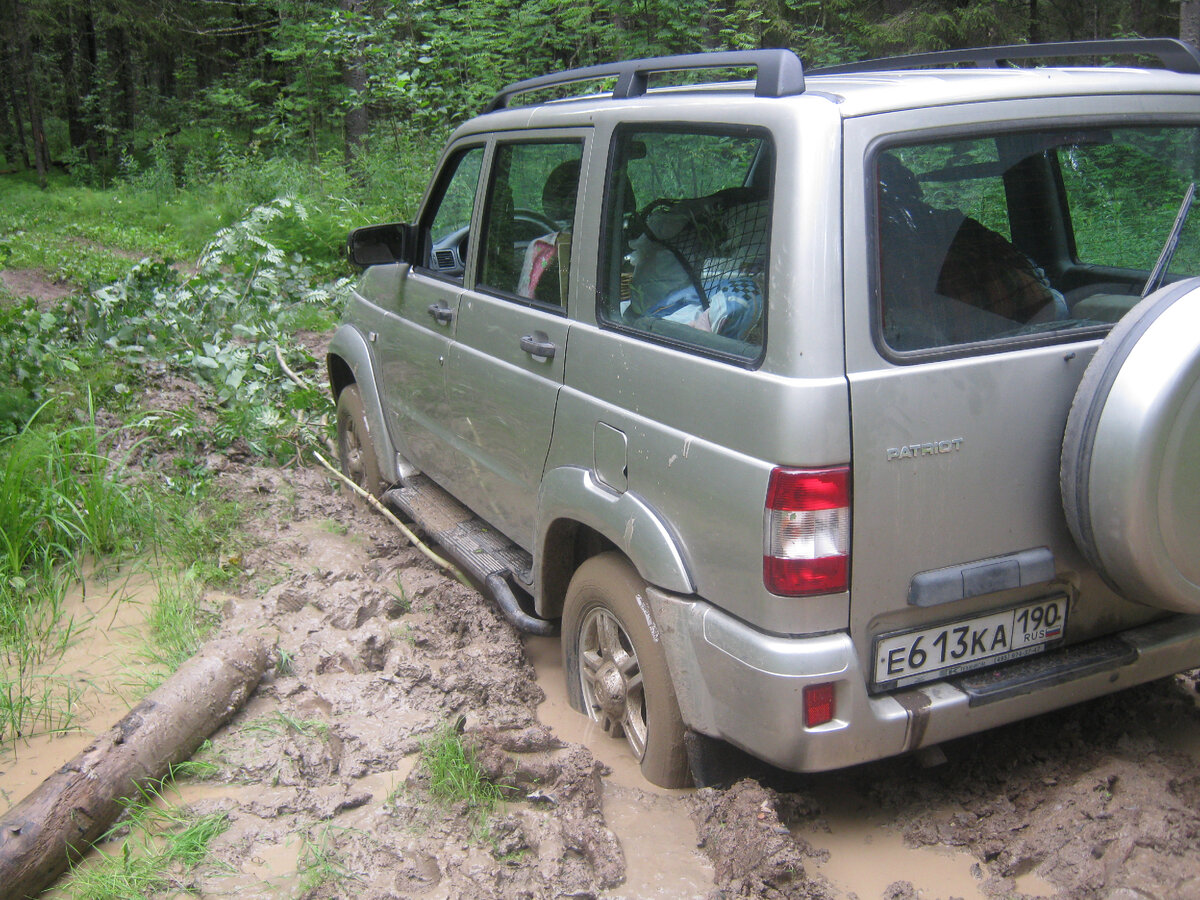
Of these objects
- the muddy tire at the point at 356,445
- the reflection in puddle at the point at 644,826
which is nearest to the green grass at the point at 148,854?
the reflection in puddle at the point at 644,826

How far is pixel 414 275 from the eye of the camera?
441 cm

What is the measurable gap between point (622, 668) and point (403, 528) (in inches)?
75.7

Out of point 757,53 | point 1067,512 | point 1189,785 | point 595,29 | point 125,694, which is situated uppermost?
point 595,29

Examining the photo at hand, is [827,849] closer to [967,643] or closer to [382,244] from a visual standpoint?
[967,643]

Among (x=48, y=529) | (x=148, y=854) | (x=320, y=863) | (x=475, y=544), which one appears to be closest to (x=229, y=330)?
(x=48, y=529)

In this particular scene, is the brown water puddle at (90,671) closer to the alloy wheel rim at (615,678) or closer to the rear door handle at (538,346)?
the alloy wheel rim at (615,678)

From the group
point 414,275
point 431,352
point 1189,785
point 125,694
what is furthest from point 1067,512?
point 125,694

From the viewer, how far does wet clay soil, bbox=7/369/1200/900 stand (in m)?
2.52

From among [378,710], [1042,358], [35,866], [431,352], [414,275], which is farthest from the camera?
[414,275]

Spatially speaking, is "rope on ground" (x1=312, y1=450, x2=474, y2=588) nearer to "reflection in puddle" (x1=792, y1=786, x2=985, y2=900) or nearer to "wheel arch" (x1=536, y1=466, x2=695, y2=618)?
"wheel arch" (x1=536, y1=466, x2=695, y2=618)

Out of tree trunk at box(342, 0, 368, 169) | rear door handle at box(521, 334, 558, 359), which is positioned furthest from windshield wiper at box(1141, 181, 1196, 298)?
tree trunk at box(342, 0, 368, 169)

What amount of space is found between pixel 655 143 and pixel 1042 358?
1.23 m

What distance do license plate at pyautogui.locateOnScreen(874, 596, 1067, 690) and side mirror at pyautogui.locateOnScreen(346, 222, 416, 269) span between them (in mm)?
2884

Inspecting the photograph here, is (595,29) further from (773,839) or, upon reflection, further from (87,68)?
(87,68)
